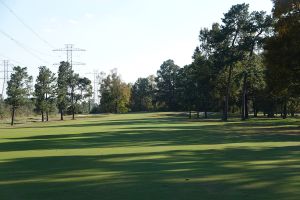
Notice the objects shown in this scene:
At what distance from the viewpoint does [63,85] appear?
10794 cm

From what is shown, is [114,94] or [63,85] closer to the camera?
[63,85]

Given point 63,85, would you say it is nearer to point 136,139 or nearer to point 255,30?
point 255,30

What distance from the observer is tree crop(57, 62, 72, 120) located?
102 meters

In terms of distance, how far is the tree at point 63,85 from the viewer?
10244 centimetres

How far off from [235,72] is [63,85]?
44.9 m

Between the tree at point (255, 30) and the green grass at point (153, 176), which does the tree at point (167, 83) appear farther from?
the green grass at point (153, 176)

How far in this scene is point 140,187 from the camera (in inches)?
462

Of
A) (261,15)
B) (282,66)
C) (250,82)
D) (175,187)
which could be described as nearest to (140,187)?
(175,187)

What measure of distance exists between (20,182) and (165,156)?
25.1ft

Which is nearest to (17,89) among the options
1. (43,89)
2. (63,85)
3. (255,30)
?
(43,89)

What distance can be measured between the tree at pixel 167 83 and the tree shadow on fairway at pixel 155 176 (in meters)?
141

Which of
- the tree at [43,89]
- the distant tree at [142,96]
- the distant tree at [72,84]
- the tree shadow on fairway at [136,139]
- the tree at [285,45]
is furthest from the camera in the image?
the distant tree at [142,96]

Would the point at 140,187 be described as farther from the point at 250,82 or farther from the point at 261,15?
the point at 250,82

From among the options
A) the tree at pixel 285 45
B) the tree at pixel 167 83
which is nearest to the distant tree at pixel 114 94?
the tree at pixel 167 83
